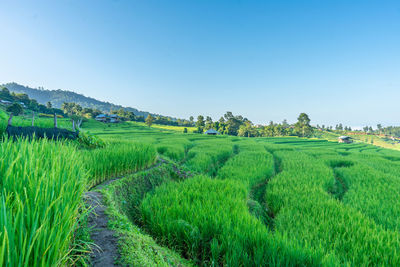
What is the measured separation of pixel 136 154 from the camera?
177 inches

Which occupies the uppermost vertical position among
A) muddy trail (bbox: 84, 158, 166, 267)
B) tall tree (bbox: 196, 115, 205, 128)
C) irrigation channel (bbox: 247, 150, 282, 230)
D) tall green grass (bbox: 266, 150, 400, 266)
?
tall tree (bbox: 196, 115, 205, 128)

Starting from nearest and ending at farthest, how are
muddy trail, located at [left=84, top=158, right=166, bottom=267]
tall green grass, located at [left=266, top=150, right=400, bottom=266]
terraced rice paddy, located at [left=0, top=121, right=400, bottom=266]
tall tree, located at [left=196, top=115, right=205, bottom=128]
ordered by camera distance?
muddy trail, located at [left=84, top=158, right=166, bottom=267]
terraced rice paddy, located at [left=0, top=121, right=400, bottom=266]
tall green grass, located at [left=266, top=150, right=400, bottom=266]
tall tree, located at [left=196, top=115, right=205, bottom=128]

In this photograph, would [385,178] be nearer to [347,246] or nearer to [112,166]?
[347,246]

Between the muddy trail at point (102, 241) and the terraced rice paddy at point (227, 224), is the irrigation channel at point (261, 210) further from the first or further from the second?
the muddy trail at point (102, 241)

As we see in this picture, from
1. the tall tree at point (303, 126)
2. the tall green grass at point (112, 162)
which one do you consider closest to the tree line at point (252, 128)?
the tall tree at point (303, 126)

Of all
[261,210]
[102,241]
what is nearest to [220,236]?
[102,241]

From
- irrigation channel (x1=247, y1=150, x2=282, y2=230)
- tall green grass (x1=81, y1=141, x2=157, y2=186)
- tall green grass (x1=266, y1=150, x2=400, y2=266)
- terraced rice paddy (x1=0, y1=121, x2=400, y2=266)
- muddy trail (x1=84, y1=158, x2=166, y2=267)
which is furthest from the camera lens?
tall green grass (x1=81, y1=141, x2=157, y2=186)

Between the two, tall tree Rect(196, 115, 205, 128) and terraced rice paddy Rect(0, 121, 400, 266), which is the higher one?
tall tree Rect(196, 115, 205, 128)

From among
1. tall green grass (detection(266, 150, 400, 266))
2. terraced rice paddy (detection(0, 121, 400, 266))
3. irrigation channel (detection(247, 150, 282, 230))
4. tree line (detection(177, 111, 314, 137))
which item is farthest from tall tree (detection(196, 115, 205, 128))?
tall green grass (detection(266, 150, 400, 266))

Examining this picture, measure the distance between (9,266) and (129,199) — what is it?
2.84 meters

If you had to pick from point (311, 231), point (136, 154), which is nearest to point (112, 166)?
point (136, 154)

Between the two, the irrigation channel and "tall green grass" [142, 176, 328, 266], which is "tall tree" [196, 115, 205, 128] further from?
"tall green grass" [142, 176, 328, 266]

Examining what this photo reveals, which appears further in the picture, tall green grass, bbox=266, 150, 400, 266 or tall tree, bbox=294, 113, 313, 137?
tall tree, bbox=294, 113, 313, 137

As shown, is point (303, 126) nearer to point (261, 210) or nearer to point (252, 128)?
point (252, 128)
